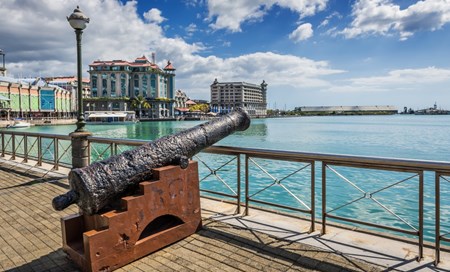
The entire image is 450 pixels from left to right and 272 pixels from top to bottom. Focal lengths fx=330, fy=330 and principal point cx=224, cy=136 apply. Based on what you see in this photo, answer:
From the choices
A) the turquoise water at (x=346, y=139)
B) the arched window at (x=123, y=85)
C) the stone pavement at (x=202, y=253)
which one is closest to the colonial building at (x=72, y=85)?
the arched window at (x=123, y=85)

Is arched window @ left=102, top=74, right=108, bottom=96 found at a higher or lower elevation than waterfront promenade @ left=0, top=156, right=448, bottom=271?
higher

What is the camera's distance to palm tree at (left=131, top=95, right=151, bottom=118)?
4218 inches

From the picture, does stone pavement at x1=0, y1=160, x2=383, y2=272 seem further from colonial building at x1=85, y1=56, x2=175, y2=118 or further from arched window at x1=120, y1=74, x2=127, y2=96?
arched window at x1=120, y1=74, x2=127, y2=96

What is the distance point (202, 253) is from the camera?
3.41 meters

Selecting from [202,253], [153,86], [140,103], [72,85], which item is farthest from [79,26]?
[72,85]

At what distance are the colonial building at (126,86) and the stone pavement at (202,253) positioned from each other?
107232mm

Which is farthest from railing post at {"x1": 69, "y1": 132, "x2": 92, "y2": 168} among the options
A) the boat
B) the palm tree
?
the palm tree

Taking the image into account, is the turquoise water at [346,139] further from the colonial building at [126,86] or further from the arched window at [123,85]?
the arched window at [123,85]

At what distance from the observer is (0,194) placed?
6211mm

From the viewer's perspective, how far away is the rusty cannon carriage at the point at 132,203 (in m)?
2.95

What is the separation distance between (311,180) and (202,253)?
1552 mm

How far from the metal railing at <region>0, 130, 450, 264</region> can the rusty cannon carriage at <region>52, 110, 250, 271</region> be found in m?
1.09

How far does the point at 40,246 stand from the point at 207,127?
91.3 inches

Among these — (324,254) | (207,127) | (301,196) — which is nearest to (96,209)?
(207,127)
